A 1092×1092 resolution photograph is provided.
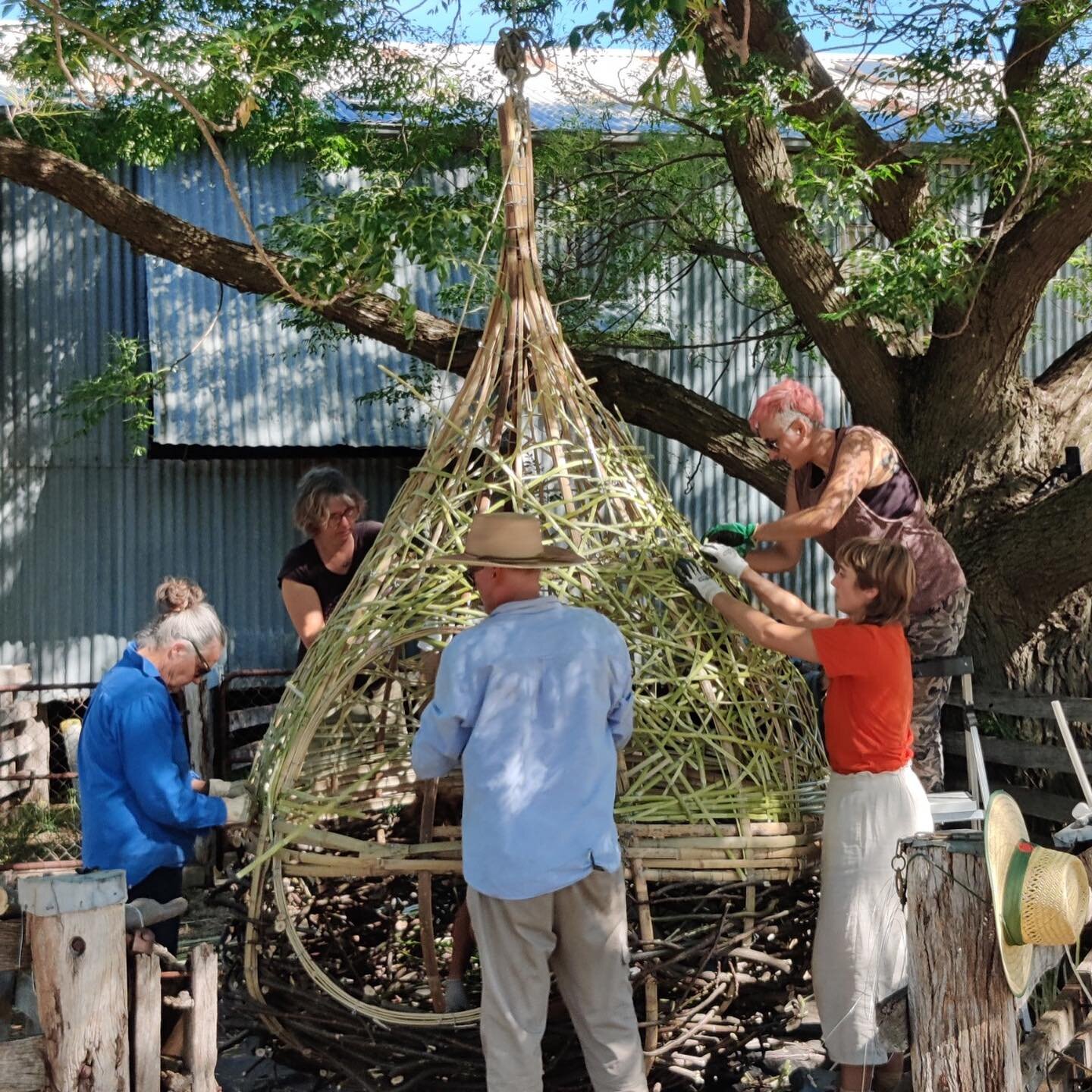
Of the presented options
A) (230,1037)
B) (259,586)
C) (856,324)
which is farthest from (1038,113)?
(259,586)

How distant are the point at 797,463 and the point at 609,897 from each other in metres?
1.74

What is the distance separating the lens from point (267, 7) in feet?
21.6

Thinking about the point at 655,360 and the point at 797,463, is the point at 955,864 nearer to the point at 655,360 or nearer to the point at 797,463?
the point at 797,463

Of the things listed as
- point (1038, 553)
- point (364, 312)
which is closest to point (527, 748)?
point (1038, 553)

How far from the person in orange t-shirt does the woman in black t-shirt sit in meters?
1.72

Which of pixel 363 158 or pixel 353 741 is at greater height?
pixel 363 158

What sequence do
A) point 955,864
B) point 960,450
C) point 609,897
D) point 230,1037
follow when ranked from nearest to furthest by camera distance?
point 955,864
point 609,897
point 230,1037
point 960,450

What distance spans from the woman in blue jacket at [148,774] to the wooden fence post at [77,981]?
1.06 meters

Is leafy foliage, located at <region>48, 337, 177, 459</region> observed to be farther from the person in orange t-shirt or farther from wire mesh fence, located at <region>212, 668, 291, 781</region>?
the person in orange t-shirt

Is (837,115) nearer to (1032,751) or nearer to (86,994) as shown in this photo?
(1032,751)

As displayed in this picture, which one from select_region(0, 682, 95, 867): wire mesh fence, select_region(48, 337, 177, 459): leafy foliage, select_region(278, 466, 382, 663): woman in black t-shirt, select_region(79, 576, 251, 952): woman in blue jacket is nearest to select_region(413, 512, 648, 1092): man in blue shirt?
select_region(79, 576, 251, 952): woman in blue jacket

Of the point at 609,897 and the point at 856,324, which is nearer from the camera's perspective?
the point at 609,897

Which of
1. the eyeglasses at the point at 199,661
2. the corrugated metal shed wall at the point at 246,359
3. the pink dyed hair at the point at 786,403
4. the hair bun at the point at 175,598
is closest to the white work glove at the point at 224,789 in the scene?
the eyeglasses at the point at 199,661

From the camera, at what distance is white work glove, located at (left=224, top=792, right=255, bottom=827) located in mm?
3920
